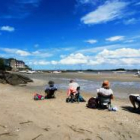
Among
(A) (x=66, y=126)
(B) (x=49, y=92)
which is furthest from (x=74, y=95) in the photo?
(A) (x=66, y=126)

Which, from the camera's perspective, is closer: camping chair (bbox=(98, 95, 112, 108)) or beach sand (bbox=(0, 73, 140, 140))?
beach sand (bbox=(0, 73, 140, 140))

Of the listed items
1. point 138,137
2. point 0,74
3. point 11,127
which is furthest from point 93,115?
point 0,74

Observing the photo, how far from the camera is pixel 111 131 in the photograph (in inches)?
331

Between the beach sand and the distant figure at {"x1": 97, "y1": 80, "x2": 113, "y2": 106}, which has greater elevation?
the distant figure at {"x1": 97, "y1": 80, "x2": 113, "y2": 106}

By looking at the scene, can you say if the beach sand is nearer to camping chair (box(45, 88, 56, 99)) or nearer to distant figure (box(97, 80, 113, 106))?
distant figure (box(97, 80, 113, 106))

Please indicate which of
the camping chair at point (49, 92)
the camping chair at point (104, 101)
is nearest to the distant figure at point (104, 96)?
the camping chair at point (104, 101)

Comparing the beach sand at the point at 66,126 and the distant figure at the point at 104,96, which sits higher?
the distant figure at the point at 104,96

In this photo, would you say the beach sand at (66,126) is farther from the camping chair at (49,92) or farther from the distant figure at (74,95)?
the camping chair at (49,92)

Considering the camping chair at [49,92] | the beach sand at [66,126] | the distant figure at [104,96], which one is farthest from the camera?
the camping chair at [49,92]

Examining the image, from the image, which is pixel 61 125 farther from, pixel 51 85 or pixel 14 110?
pixel 51 85

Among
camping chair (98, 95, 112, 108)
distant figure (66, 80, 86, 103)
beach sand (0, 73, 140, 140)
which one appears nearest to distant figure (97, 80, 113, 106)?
camping chair (98, 95, 112, 108)

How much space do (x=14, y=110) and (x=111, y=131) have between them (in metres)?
4.63

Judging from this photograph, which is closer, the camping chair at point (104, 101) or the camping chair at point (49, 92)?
the camping chair at point (104, 101)

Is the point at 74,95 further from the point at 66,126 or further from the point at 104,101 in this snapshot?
the point at 66,126
